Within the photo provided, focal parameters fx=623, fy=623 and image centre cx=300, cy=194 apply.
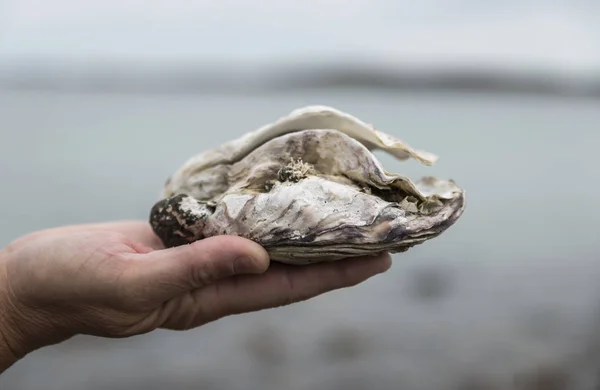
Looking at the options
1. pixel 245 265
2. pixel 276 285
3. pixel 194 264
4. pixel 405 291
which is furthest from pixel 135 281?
pixel 405 291

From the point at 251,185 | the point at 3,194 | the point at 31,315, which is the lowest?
the point at 3,194

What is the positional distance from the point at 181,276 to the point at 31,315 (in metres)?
0.75

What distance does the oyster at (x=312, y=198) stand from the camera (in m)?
2.07

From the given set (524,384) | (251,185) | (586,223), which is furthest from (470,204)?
(251,185)

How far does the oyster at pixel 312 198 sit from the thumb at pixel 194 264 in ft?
0.41

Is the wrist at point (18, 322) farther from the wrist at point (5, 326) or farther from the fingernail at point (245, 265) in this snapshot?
the fingernail at point (245, 265)

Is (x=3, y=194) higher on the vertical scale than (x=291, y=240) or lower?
lower

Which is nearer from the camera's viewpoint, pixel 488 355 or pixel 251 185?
pixel 251 185

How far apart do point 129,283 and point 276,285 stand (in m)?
0.59

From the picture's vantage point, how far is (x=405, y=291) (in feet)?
17.5

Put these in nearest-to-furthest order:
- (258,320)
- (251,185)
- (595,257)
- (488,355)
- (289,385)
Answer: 1. (251,185)
2. (289,385)
3. (488,355)
4. (258,320)
5. (595,257)

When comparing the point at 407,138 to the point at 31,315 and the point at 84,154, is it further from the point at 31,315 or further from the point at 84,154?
the point at 31,315

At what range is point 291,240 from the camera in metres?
2.07

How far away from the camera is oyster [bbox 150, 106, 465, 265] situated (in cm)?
207
